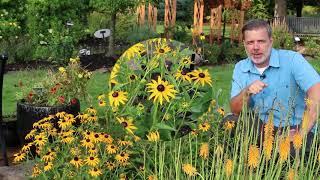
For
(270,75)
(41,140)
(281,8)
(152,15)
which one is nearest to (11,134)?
(41,140)

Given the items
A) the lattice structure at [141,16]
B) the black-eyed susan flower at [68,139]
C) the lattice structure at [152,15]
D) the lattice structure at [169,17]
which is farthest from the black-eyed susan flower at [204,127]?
the lattice structure at [152,15]

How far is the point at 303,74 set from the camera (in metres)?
3.78

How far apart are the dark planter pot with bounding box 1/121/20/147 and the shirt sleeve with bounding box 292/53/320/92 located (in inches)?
104

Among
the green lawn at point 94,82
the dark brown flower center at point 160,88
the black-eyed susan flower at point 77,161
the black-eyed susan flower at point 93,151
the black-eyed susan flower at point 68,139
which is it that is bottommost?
the green lawn at point 94,82

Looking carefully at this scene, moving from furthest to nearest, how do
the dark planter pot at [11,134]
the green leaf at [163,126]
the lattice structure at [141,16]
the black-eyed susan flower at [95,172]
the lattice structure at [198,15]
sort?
the lattice structure at [141,16] → the lattice structure at [198,15] → the dark planter pot at [11,134] → the green leaf at [163,126] → the black-eyed susan flower at [95,172]

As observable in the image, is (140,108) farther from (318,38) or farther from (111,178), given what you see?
(318,38)

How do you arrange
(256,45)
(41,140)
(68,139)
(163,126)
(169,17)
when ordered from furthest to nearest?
(169,17), (256,45), (41,140), (68,139), (163,126)

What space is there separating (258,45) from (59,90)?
1985mm

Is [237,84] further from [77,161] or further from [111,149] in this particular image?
[77,161]

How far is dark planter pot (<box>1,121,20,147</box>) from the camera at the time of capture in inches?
211

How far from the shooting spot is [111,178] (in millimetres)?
3418

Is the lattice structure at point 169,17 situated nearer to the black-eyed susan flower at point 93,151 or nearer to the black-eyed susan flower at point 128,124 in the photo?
the black-eyed susan flower at point 128,124

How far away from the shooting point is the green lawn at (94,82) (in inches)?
318

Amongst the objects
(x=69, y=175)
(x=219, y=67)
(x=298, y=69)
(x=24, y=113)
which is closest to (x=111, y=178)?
(x=69, y=175)
